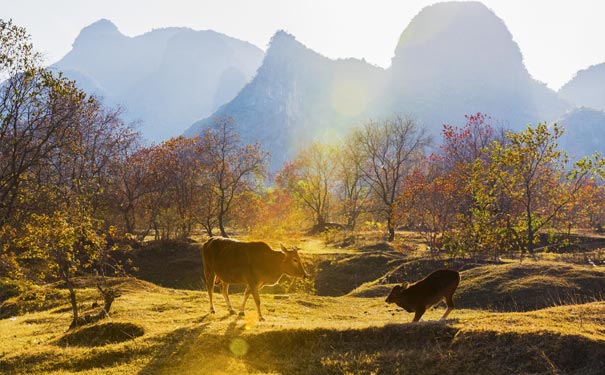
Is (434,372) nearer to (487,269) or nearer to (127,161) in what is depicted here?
(487,269)

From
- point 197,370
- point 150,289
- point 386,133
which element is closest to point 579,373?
point 197,370

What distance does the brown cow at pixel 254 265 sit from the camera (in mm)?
14383

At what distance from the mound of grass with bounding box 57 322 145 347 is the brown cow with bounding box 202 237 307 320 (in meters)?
3.16

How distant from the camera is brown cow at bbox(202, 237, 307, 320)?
14.4 m

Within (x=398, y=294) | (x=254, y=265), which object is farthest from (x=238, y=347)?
(x=398, y=294)

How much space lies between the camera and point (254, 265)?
1458 centimetres

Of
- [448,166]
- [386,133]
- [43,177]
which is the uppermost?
[386,133]

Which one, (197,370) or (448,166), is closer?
(197,370)

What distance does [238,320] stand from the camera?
45.0ft

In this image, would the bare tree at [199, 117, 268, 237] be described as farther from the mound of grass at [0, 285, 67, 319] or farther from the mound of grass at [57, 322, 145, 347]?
the mound of grass at [57, 322, 145, 347]

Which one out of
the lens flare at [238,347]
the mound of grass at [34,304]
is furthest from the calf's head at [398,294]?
the mound of grass at [34,304]

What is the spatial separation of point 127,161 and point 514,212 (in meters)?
40.3

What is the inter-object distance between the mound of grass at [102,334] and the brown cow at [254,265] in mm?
3162

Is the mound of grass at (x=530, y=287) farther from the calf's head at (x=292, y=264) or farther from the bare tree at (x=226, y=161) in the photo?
the bare tree at (x=226, y=161)
